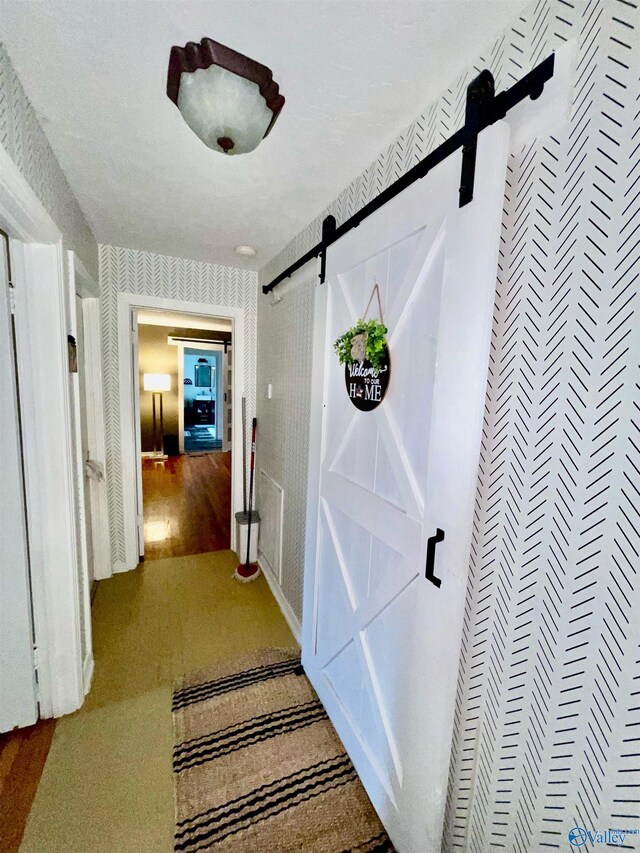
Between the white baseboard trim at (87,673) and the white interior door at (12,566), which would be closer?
the white interior door at (12,566)

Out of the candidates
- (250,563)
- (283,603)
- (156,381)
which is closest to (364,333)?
(283,603)

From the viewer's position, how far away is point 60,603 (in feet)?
4.80

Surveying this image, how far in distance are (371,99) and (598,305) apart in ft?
3.13

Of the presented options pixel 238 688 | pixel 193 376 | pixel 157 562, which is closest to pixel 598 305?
pixel 238 688

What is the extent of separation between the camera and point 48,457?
1384 mm

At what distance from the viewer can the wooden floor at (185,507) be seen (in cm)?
315

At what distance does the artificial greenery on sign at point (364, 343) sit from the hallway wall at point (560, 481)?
36 centimetres

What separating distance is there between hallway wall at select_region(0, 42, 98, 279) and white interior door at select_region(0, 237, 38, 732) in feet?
0.91

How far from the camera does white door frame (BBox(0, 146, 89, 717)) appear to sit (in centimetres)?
130

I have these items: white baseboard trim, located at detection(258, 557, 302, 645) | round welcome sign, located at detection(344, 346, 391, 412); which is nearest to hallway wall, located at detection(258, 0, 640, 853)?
round welcome sign, located at detection(344, 346, 391, 412)

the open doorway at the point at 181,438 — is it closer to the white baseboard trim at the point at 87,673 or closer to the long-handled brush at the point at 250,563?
the long-handled brush at the point at 250,563

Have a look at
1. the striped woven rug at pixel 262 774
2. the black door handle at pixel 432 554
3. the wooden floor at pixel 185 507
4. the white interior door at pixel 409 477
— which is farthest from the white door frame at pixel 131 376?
the black door handle at pixel 432 554

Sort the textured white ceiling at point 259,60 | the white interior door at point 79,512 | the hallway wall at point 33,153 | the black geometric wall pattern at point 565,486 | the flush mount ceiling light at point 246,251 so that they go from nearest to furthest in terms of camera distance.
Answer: the black geometric wall pattern at point 565,486 < the textured white ceiling at point 259,60 < the hallway wall at point 33,153 < the white interior door at point 79,512 < the flush mount ceiling light at point 246,251

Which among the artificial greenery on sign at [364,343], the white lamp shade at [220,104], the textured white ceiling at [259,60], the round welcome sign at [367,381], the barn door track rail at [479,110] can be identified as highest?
the textured white ceiling at [259,60]
